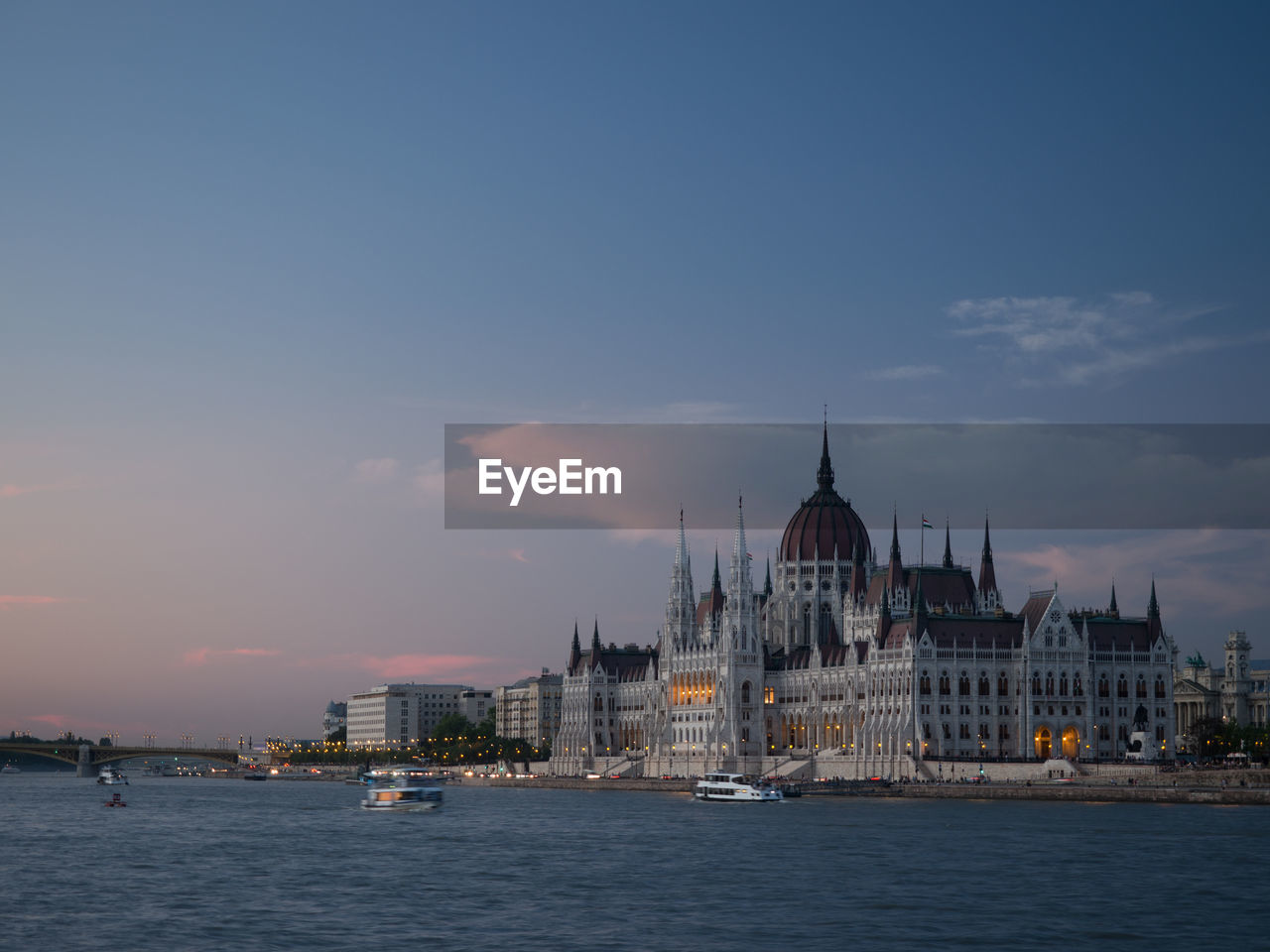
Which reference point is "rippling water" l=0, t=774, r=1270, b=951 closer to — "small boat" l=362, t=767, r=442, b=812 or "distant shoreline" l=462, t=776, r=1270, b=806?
"distant shoreline" l=462, t=776, r=1270, b=806

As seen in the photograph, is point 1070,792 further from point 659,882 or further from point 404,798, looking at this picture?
point 659,882

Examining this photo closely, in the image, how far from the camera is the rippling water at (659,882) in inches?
2409

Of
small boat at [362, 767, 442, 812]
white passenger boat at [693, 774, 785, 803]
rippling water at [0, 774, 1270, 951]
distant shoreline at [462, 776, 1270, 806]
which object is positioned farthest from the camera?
white passenger boat at [693, 774, 785, 803]

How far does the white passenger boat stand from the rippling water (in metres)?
20.6

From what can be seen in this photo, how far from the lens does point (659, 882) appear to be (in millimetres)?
77438

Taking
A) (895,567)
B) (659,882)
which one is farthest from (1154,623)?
(659,882)

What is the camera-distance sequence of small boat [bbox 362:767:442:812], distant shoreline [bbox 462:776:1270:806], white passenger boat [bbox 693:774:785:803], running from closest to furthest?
distant shoreline [bbox 462:776:1270:806]
small boat [bbox 362:767:442:812]
white passenger boat [bbox 693:774:785:803]

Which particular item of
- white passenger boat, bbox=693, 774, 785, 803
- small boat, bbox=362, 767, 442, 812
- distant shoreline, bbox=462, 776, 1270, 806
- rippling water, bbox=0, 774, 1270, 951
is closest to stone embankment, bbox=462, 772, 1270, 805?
distant shoreline, bbox=462, 776, 1270, 806

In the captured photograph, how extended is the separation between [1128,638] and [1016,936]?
129 m

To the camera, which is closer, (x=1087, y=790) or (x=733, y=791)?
(x=1087, y=790)

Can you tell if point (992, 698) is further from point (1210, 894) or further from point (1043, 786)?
point (1210, 894)

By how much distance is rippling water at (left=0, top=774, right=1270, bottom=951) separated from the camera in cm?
6119

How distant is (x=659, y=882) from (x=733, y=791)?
72.4 m

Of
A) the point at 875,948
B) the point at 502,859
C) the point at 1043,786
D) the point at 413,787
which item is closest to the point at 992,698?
the point at 1043,786
